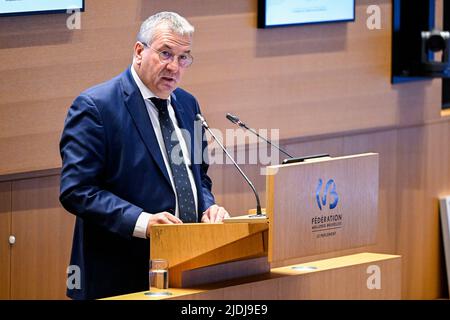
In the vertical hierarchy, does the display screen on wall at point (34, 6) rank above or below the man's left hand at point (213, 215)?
above

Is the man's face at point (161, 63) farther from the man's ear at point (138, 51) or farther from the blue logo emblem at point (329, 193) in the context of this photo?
the blue logo emblem at point (329, 193)

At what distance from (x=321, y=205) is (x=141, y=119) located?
0.81 meters

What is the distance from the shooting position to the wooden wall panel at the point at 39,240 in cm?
500

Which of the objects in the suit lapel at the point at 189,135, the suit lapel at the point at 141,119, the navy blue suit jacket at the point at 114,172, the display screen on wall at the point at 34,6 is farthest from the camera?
the display screen on wall at the point at 34,6

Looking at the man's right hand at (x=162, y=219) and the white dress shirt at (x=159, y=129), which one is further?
the white dress shirt at (x=159, y=129)

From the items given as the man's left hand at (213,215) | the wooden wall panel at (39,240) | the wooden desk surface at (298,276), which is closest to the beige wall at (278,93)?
the wooden wall panel at (39,240)

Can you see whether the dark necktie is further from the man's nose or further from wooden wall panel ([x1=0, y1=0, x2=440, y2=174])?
wooden wall panel ([x1=0, y1=0, x2=440, y2=174])

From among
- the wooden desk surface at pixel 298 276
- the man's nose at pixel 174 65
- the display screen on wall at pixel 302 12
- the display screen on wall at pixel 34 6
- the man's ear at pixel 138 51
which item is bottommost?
the wooden desk surface at pixel 298 276

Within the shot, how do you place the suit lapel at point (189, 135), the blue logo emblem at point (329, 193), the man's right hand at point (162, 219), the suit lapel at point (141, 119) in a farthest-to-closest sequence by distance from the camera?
the suit lapel at point (189, 135) < the suit lapel at point (141, 119) < the man's right hand at point (162, 219) < the blue logo emblem at point (329, 193)

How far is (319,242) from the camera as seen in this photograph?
3.71 m

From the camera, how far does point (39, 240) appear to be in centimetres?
511

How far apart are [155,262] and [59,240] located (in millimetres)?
1703

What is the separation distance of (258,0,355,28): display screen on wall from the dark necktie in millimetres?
2000

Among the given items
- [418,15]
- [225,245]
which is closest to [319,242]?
[225,245]
